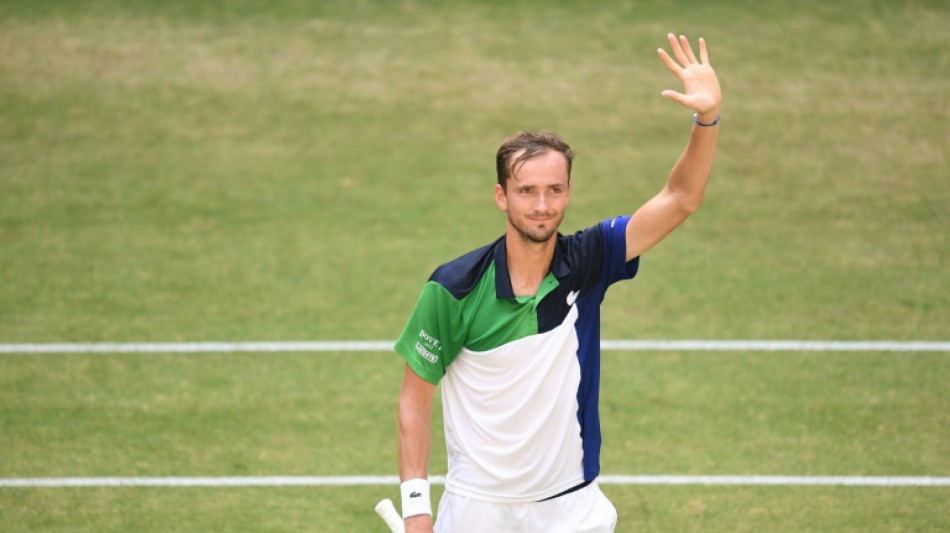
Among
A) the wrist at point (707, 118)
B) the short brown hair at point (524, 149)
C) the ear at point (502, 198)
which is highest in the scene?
the wrist at point (707, 118)

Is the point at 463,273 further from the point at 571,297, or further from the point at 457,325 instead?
the point at 571,297

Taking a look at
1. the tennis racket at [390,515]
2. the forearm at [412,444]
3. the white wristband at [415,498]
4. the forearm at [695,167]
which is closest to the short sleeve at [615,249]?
the forearm at [695,167]

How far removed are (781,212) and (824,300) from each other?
6.07 ft

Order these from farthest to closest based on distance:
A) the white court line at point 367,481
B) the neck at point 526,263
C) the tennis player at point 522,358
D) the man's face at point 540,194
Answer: the white court line at point 367,481 → the neck at point 526,263 → the tennis player at point 522,358 → the man's face at point 540,194

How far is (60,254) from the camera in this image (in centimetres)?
1266

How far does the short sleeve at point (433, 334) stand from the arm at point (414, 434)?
7 centimetres

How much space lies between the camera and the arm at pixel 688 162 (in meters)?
5.22

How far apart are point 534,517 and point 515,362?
2.24ft

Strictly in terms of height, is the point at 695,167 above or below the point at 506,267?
above

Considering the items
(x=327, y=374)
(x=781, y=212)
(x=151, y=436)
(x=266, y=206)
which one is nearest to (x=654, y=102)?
(x=781, y=212)

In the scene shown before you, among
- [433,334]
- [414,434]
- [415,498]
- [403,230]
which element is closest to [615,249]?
[433,334]

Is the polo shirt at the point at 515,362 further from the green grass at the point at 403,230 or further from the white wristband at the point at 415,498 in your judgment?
the green grass at the point at 403,230

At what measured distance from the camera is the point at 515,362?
18.0 feet

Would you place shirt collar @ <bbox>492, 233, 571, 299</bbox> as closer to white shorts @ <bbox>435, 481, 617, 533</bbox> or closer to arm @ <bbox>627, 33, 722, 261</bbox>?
arm @ <bbox>627, 33, 722, 261</bbox>
